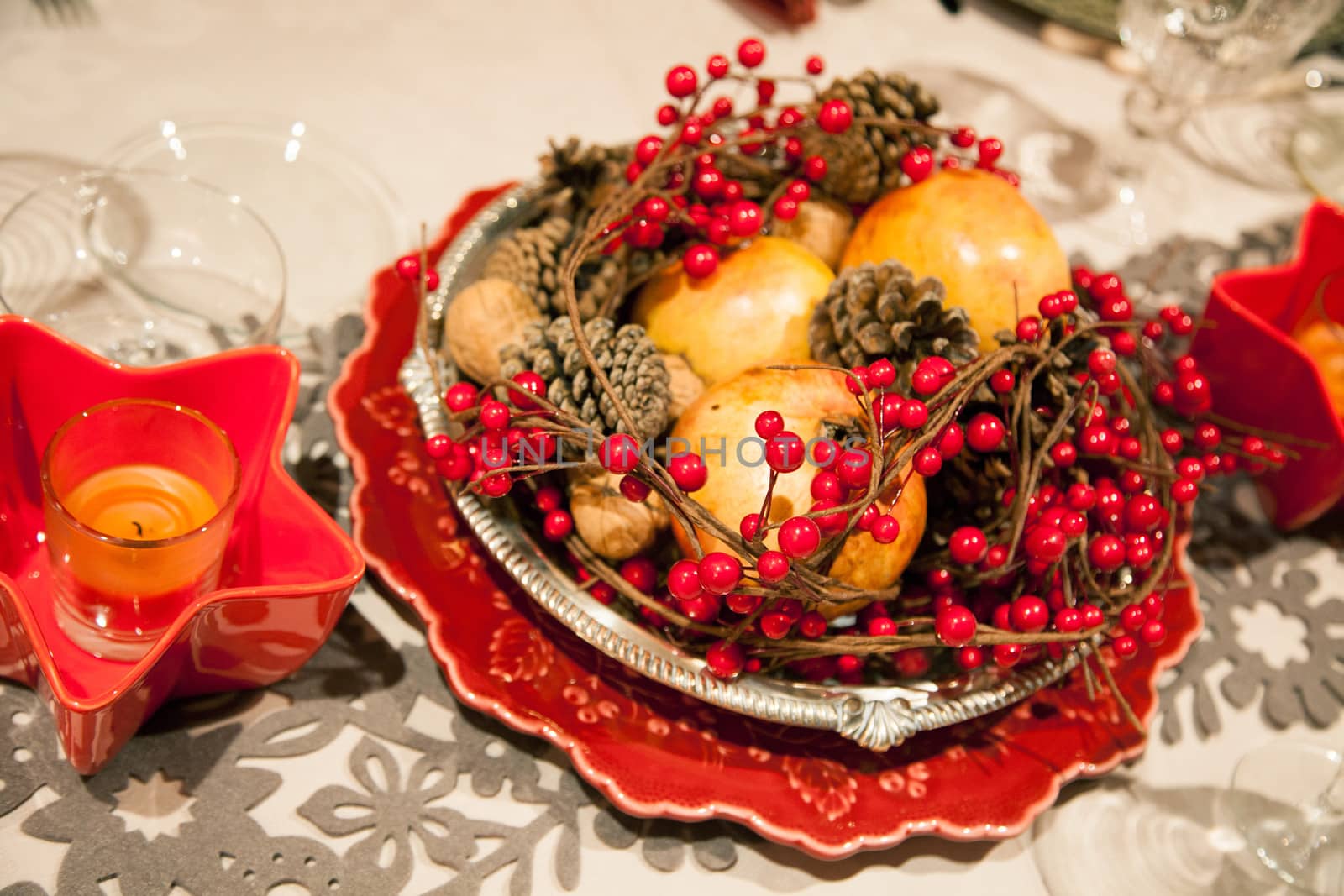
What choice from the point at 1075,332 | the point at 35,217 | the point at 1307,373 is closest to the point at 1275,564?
the point at 1307,373

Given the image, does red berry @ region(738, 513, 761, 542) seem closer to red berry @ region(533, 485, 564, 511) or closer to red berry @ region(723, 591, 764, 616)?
red berry @ region(723, 591, 764, 616)

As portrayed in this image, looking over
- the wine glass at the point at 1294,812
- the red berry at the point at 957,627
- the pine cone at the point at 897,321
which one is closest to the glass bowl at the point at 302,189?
the pine cone at the point at 897,321

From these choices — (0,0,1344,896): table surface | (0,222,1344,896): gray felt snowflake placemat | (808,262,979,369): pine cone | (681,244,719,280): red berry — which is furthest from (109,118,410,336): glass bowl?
(808,262,979,369): pine cone

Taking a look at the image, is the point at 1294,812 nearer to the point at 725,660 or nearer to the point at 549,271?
the point at 725,660

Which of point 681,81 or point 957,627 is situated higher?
point 681,81

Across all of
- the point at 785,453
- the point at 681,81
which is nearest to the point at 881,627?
the point at 785,453

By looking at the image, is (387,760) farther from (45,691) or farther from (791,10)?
(791,10)
